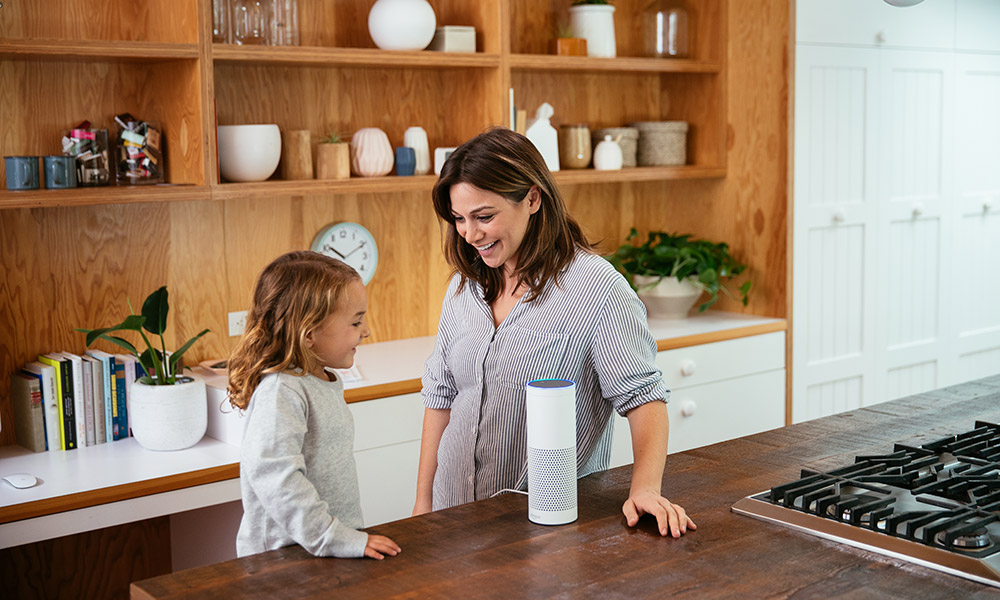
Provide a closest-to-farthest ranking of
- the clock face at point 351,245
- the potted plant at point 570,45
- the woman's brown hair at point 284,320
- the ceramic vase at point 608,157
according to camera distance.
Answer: the woman's brown hair at point 284,320, the clock face at point 351,245, the potted plant at point 570,45, the ceramic vase at point 608,157

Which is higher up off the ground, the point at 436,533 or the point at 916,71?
the point at 916,71

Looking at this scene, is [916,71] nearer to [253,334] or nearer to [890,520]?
[890,520]

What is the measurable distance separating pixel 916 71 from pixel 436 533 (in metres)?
3.20

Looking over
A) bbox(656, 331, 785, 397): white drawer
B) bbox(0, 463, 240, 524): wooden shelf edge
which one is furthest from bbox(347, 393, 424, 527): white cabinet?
bbox(656, 331, 785, 397): white drawer

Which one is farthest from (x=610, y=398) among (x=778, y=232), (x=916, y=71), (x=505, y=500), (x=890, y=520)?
(x=916, y=71)

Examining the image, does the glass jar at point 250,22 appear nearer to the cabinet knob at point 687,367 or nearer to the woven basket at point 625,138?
the woven basket at point 625,138

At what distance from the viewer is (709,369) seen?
3.61 metres

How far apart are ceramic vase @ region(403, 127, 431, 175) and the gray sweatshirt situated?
5.49 feet

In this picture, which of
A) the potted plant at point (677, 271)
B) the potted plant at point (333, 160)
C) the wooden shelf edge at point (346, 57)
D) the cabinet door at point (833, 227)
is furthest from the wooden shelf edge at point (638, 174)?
the potted plant at point (333, 160)

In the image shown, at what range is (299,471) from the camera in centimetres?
155

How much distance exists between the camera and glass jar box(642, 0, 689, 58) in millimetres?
3885

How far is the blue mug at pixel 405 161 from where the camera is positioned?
3.25 meters

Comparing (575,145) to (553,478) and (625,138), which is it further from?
(553,478)

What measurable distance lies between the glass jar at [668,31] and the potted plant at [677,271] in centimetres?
68
